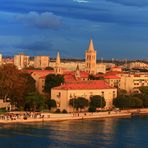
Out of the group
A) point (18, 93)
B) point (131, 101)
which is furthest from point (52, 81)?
point (131, 101)

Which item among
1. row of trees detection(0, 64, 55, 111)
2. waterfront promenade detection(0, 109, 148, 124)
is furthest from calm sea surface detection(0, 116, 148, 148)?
row of trees detection(0, 64, 55, 111)

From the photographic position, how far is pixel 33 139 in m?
20.7

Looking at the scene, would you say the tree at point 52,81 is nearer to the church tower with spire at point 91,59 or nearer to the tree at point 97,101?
the tree at point 97,101

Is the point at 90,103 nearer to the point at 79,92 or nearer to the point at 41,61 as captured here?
the point at 79,92

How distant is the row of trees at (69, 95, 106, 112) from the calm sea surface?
111 inches

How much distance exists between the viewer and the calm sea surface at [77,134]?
64.8ft

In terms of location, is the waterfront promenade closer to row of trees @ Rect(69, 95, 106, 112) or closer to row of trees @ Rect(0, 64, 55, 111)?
row of trees @ Rect(69, 95, 106, 112)

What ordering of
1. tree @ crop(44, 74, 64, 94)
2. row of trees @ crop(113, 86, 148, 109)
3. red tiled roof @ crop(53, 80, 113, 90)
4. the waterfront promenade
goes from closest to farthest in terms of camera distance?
the waterfront promenade → red tiled roof @ crop(53, 80, 113, 90) → row of trees @ crop(113, 86, 148, 109) → tree @ crop(44, 74, 64, 94)

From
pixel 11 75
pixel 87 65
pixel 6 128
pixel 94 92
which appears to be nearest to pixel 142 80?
pixel 87 65

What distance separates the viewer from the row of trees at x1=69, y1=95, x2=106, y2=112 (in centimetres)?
3003

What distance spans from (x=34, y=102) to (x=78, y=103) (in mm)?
2470

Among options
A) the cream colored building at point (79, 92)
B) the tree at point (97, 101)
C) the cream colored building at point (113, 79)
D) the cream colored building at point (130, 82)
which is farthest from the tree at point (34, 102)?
the cream colored building at point (130, 82)

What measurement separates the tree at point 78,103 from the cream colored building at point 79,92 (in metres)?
0.37

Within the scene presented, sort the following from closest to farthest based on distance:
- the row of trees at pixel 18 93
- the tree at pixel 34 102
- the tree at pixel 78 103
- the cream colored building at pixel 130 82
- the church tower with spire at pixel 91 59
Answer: the tree at pixel 34 102, the row of trees at pixel 18 93, the tree at pixel 78 103, the cream colored building at pixel 130 82, the church tower with spire at pixel 91 59
